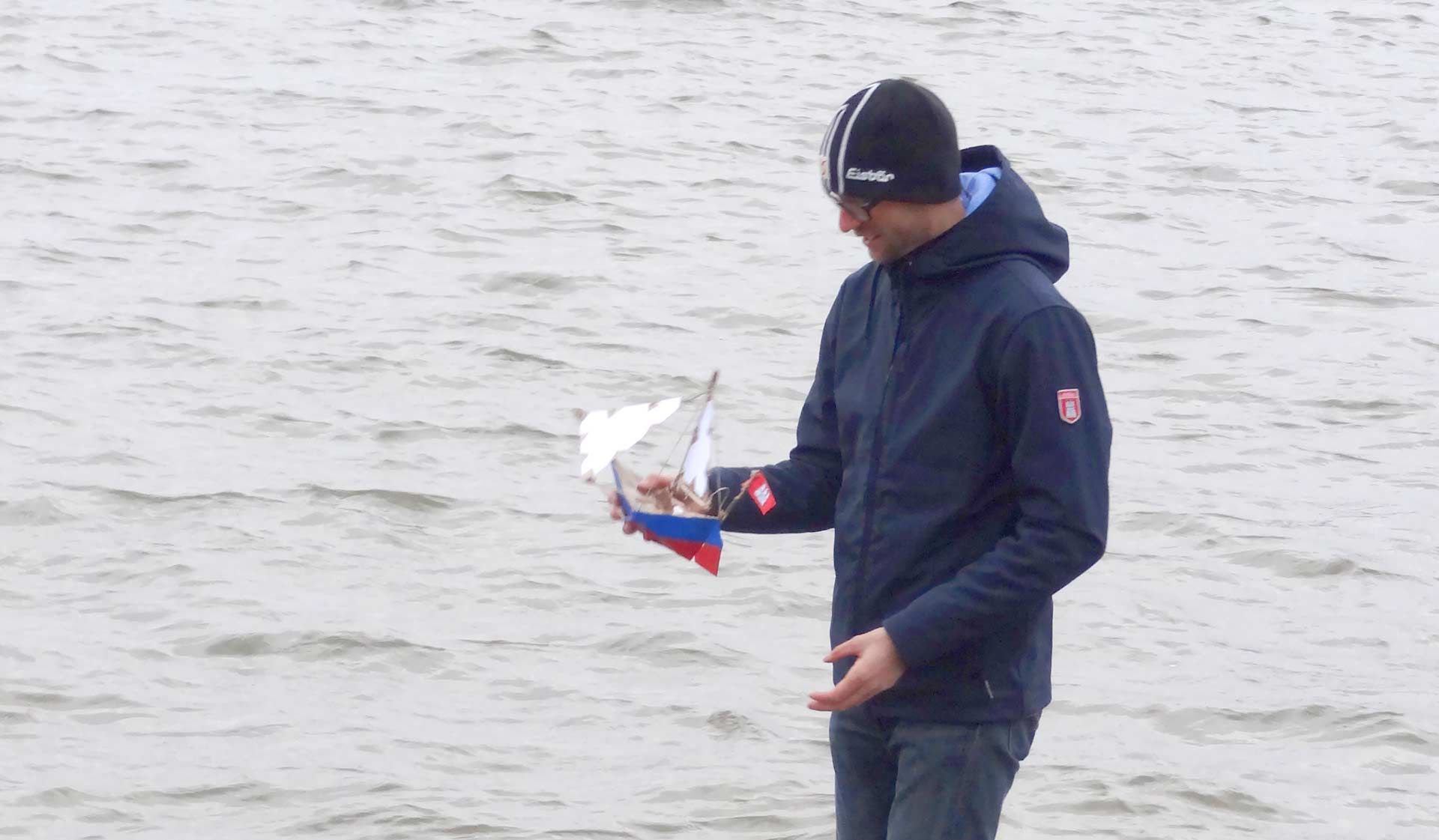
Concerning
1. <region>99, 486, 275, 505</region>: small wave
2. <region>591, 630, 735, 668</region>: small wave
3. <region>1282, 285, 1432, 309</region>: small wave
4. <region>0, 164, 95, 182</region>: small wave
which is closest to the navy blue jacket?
<region>591, 630, 735, 668</region>: small wave

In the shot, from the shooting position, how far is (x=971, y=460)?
312 cm

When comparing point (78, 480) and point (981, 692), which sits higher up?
point (981, 692)

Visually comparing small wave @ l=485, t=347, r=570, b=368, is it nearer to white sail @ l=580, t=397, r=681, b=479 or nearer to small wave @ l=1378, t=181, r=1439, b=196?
white sail @ l=580, t=397, r=681, b=479

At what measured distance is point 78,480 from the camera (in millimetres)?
7863

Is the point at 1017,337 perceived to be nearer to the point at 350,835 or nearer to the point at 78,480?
the point at 350,835

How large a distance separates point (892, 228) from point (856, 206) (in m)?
0.07

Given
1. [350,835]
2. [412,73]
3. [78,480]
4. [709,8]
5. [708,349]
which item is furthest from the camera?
[709,8]

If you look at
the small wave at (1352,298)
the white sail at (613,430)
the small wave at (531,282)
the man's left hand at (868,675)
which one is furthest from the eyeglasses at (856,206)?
the small wave at (1352,298)

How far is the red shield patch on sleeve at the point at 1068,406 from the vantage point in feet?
9.78

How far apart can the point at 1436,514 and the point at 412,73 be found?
9.47 metres

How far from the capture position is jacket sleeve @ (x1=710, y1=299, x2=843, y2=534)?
3.48 meters

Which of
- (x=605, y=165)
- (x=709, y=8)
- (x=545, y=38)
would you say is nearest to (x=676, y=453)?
(x=605, y=165)

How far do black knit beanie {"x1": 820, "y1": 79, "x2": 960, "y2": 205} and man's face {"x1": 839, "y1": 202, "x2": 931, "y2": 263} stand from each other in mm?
21

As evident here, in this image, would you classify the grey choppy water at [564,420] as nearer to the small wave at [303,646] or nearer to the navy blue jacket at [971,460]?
the small wave at [303,646]
